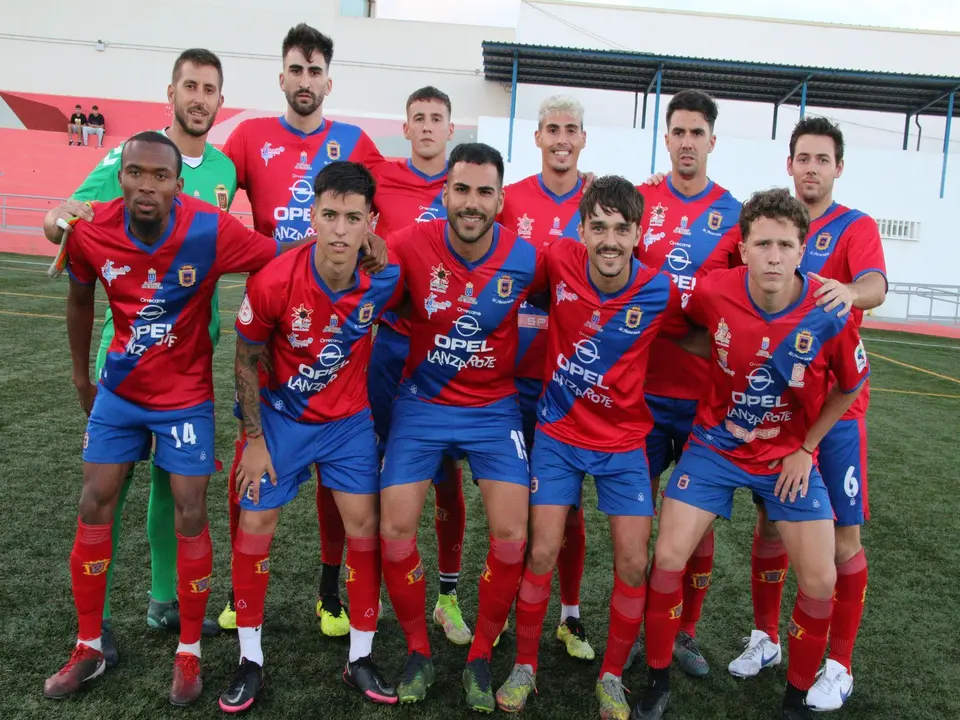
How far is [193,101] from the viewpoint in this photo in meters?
3.25

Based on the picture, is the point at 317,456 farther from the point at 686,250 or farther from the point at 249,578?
the point at 686,250

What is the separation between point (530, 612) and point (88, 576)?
1.63 metres

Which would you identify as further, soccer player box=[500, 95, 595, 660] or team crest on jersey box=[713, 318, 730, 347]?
soccer player box=[500, 95, 595, 660]

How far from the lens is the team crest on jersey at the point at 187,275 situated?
9.41 feet

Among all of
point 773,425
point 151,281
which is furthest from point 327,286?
point 773,425

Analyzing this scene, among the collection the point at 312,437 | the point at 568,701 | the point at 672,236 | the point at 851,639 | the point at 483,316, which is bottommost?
the point at 568,701

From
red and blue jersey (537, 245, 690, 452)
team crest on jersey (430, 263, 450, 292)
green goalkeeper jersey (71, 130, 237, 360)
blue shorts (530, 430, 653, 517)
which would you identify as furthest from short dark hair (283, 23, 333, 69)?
blue shorts (530, 430, 653, 517)

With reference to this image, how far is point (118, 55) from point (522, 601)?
28.6 metres

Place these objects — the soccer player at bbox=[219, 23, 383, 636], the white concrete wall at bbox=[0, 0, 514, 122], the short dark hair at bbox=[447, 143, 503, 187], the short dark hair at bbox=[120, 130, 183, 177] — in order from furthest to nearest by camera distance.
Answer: the white concrete wall at bbox=[0, 0, 514, 122], the soccer player at bbox=[219, 23, 383, 636], the short dark hair at bbox=[447, 143, 503, 187], the short dark hair at bbox=[120, 130, 183, 177]

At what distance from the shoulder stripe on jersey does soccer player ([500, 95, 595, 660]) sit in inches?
53.2

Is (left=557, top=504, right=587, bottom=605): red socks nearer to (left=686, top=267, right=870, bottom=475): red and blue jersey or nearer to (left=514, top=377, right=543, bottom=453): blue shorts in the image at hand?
(left=514, top=377, right=543, bottom=453): blue shorts

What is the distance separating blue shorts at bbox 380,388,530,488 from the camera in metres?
3.01

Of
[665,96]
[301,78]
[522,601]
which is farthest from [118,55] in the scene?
[522,601]

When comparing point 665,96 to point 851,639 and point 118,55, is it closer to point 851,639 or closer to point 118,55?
point 118,55
